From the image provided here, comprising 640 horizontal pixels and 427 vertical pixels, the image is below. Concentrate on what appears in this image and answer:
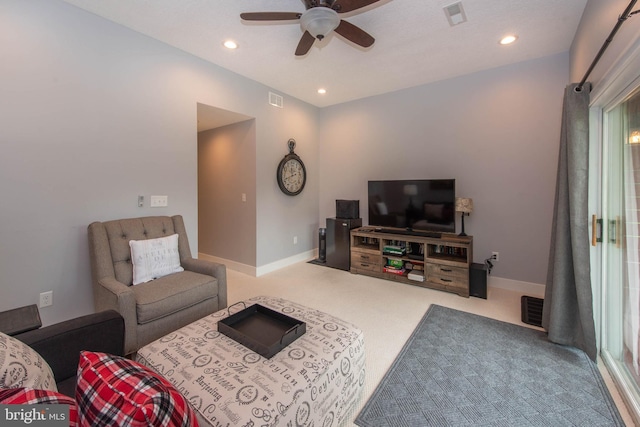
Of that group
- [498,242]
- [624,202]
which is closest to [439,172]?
[498,242]

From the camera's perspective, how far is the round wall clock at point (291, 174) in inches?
163

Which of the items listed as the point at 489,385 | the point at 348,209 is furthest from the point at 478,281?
the point at 348,209

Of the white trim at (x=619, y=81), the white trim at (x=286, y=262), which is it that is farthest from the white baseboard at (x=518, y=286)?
the white trim at (x=286, y=262)

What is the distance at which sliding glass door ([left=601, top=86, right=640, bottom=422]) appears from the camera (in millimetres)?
1644

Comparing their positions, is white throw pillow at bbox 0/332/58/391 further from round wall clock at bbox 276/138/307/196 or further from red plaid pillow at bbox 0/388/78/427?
round wall clock at bbox 276/138/307/196

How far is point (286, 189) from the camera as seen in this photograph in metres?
4.22

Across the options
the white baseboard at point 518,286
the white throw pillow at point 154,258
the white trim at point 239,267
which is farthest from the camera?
the white trim at point 239,267

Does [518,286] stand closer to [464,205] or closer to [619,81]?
[464,205]

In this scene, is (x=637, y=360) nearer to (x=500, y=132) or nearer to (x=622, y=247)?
(x=622, y=247)

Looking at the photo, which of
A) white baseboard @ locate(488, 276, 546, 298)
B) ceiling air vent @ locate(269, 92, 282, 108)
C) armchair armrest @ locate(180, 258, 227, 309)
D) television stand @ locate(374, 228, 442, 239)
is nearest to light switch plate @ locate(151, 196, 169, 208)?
armchair armrest @ locate(180, 258, 227, 309)

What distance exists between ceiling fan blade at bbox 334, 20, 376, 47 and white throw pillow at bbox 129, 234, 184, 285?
2.35 m

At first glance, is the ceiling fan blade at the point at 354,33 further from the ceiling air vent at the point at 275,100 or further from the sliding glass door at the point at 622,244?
the ceiling air vent at the point at 275,100

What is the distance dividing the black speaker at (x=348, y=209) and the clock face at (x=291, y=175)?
0.74 meters

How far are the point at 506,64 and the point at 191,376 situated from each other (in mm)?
4309
